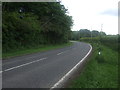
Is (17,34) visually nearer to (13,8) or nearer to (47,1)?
(13,8)

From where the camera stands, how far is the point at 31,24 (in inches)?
1443

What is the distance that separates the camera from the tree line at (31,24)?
101 ft

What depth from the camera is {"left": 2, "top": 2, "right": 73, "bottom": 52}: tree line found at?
30812 mm

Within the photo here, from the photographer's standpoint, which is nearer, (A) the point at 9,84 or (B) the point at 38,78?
(A) the point at 9,84

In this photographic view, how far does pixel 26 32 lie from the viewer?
3672cm

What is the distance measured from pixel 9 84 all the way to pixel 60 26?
47.9m

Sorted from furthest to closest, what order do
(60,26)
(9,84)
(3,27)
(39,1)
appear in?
(60,26) < (39,1) < (3,27) < (9,84)

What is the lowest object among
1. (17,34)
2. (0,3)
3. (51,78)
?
(51,78)

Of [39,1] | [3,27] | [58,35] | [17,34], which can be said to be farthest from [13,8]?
[58,35]

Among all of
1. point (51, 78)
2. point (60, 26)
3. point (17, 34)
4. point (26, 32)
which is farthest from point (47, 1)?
point (51, 78)

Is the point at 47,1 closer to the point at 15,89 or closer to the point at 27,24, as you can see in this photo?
the point at 27,24

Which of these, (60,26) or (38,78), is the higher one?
(60,26)

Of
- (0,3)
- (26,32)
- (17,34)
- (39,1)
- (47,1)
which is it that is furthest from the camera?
(47,1)

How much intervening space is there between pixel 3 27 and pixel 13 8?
49.5 feet
